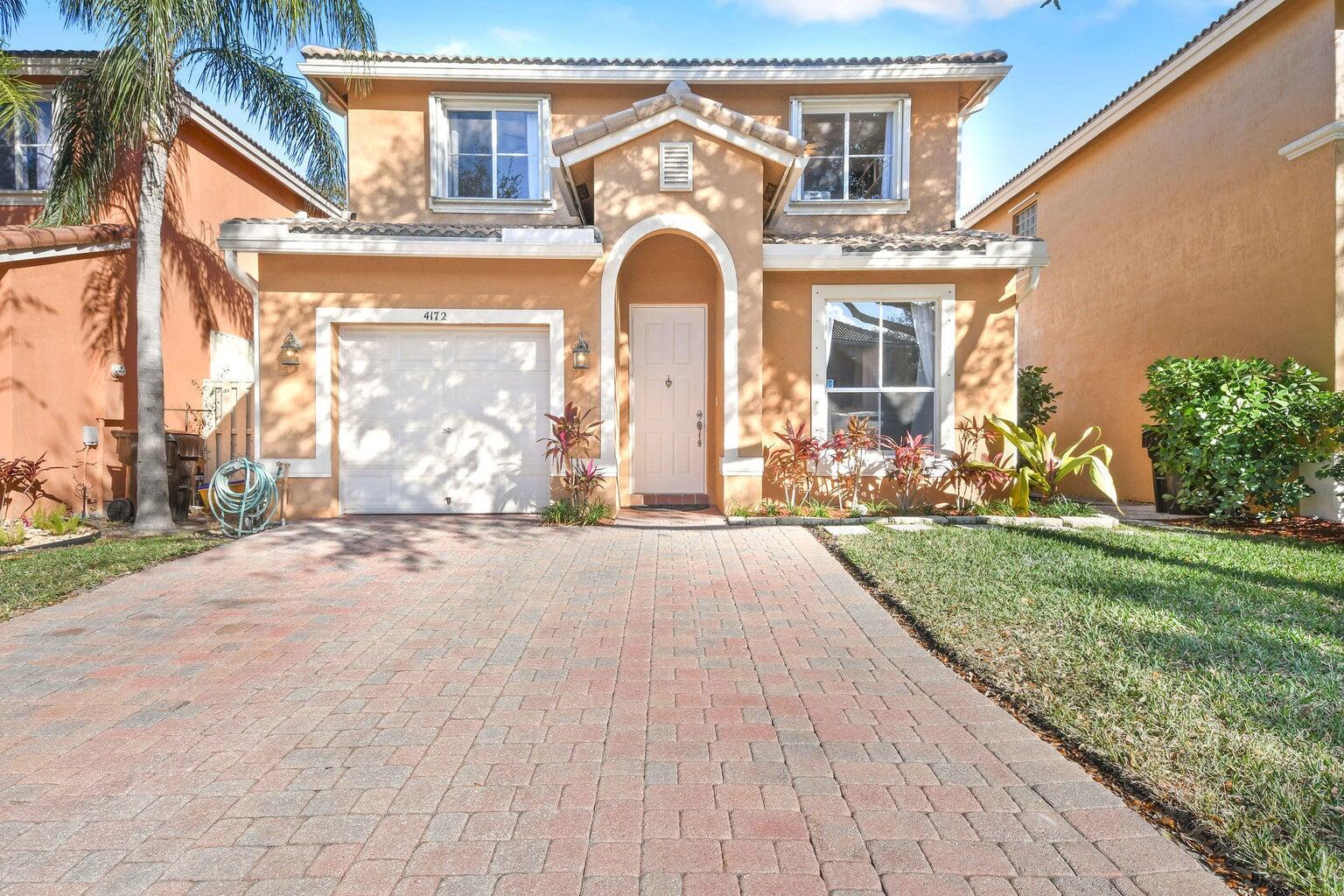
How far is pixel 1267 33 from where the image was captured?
9828 millimetres

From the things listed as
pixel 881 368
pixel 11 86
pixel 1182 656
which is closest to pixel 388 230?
pixel 11 86

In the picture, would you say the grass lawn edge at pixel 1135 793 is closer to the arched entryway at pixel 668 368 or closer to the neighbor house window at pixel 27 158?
the arched entryway at pixel 668 368

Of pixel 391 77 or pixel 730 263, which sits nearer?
pixel 730 263

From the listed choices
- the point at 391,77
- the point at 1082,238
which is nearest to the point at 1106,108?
the point at 1082,238

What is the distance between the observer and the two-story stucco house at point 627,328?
29.5 ft

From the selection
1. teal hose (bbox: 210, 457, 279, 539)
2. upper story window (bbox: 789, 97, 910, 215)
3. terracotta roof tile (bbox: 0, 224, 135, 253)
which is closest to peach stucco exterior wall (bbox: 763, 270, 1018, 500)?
upper story window (bbox: 789, 97, 910, 215)

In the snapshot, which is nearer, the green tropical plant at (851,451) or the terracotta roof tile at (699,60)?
the green tropical plant at (851,451)

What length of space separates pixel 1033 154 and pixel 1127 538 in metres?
11.2

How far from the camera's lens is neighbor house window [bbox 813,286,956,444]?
9.63m

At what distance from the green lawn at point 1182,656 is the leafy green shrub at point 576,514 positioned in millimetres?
3198

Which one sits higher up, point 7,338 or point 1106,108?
point 1106,108

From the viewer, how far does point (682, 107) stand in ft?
28.8

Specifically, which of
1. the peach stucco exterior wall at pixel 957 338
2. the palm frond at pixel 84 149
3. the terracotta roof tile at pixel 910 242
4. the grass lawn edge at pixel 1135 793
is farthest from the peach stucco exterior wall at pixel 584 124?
the grass lawn edge at pixel 1135 793

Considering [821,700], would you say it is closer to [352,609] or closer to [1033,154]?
[352,609]
